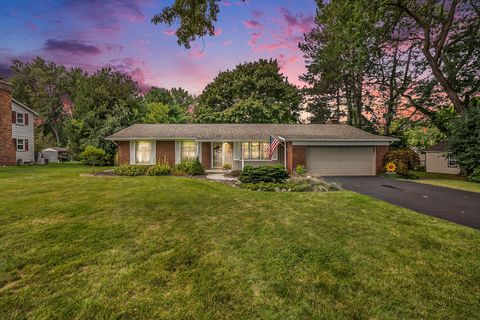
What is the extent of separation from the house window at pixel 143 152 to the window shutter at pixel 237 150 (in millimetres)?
6803

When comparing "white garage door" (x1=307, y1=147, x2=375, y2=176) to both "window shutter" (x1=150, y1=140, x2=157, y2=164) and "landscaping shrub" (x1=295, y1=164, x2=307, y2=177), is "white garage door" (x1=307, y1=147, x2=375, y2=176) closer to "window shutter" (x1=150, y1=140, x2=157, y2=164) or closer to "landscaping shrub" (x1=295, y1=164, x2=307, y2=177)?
"landscaping shrub" (x1=295, y1=164, x2=307, y2=177)

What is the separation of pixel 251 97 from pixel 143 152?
16.2m

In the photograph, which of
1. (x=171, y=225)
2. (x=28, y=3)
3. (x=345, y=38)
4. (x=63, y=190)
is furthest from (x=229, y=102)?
(x=171, y=225)

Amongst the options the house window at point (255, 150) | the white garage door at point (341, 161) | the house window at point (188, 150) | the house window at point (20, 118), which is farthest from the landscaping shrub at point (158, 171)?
the house window at point (20, 118)

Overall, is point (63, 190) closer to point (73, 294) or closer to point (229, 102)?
point (73, 294)

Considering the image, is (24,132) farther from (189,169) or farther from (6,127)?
(189,169)

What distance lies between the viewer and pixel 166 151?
58.8 feet

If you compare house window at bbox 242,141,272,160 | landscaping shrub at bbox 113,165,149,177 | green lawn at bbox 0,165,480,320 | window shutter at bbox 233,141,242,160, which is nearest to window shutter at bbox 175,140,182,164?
landscaping shrub at bbox 113,165,149,177

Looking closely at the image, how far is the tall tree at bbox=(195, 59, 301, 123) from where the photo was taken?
92.6ft

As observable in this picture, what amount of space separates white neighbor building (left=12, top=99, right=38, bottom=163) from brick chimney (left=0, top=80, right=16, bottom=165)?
1.19m

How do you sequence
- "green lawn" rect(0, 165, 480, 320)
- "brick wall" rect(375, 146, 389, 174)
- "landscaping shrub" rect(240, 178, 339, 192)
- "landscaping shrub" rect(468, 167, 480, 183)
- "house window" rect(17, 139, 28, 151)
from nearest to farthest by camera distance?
1. "green lawn" rect(0, 165, 480, 320)
2. "landscaping shrub" rect(240, 178, 339, 192)
3. "landscaping shrub" rect(468, 167, 480, 183)
4. "brick wall" rect(375, 146, 389, 174)
5. "house window" rect(17, 139, 28, 151)

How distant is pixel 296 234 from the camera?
4.71 metres

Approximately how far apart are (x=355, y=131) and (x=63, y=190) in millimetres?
20437

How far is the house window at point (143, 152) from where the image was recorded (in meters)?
17.8
